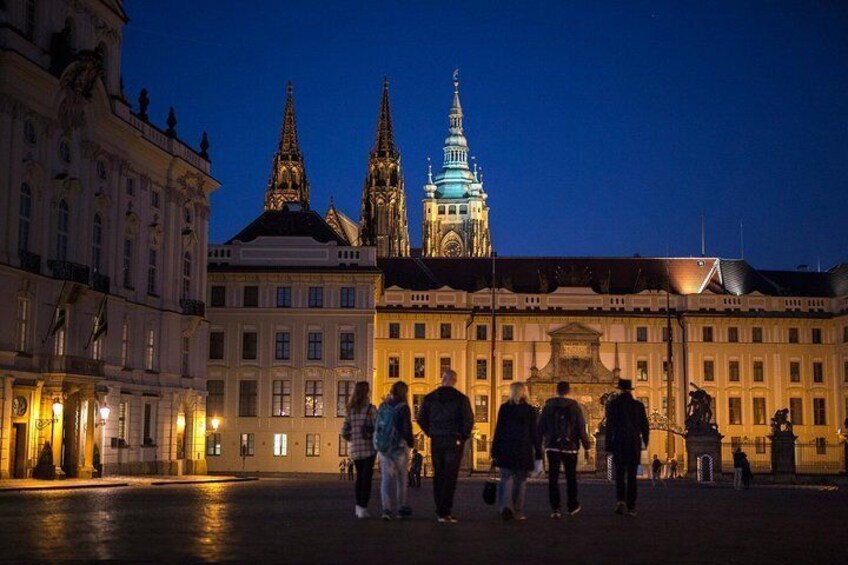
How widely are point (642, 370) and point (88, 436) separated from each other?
44.3 m

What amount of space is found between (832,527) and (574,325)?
206 feet

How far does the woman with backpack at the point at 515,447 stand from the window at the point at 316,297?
54.4 meters

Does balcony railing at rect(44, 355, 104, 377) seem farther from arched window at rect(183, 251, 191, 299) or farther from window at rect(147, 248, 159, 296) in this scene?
arched window at rect(183, 251, 191, 299)

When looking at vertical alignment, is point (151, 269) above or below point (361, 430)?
above

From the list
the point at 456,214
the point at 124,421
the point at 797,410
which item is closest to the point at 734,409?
the point at 797,410

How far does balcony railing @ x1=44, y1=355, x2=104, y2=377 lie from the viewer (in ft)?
132

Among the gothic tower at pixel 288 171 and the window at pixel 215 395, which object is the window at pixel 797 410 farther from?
the gothic tower at pixel 288 171

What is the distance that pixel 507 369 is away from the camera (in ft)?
261

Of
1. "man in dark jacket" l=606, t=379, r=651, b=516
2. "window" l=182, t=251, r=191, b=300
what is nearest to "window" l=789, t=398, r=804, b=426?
"window" l=182, t=251, r=191, b=300

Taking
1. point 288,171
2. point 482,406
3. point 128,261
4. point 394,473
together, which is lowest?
point 394,473

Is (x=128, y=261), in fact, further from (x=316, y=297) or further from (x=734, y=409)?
(x=734, y=409)

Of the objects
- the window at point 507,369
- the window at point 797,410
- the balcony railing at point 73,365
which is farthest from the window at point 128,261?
the window at point 797,410

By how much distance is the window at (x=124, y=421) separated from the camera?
155 feet

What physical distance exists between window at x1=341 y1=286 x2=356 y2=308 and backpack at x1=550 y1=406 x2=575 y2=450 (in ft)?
174
